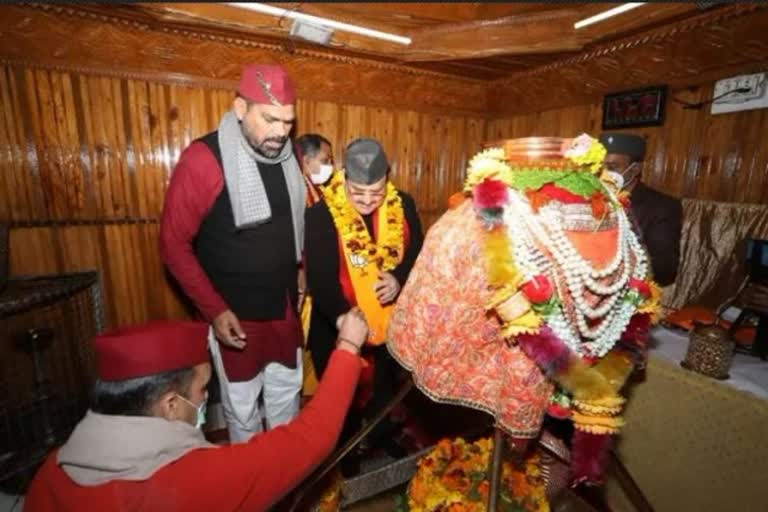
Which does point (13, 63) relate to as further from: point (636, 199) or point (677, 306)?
point (677, 306)

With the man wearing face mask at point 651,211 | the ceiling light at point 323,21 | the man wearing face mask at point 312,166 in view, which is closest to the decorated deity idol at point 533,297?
the man wearing face mask at point 651,211

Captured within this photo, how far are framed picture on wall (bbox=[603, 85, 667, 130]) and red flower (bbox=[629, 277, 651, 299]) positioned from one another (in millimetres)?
2416

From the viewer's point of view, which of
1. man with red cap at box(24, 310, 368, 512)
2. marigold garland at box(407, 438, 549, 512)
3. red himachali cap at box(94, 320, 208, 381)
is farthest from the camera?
marigold garland at box(407, 438, 549, 512)

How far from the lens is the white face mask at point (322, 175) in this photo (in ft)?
9.70

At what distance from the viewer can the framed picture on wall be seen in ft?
10.2

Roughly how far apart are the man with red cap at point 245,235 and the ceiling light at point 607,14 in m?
2.07

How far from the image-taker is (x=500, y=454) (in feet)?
4.67

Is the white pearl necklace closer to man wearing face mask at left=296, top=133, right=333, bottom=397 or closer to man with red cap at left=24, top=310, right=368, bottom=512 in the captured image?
man with red cap at left=24, top=310, right=368, bottom=512

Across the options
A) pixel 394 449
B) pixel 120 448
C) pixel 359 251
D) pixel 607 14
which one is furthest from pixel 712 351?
pixel 120 448

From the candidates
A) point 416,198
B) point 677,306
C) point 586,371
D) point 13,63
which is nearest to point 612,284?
point 586,371

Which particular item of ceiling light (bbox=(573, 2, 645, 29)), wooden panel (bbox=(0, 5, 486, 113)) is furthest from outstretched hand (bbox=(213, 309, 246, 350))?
ceiling light (bbox=(573, 2, 645, 29))

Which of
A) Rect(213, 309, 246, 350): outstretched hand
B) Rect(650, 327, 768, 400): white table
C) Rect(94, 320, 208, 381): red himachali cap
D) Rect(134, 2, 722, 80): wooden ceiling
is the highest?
Rect(134, 2, 722, 80): wooden ceiling

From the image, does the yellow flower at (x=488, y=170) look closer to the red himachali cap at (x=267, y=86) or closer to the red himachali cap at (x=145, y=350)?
the red himachali cap at (x=145, y=350)

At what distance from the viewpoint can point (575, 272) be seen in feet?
3.87
